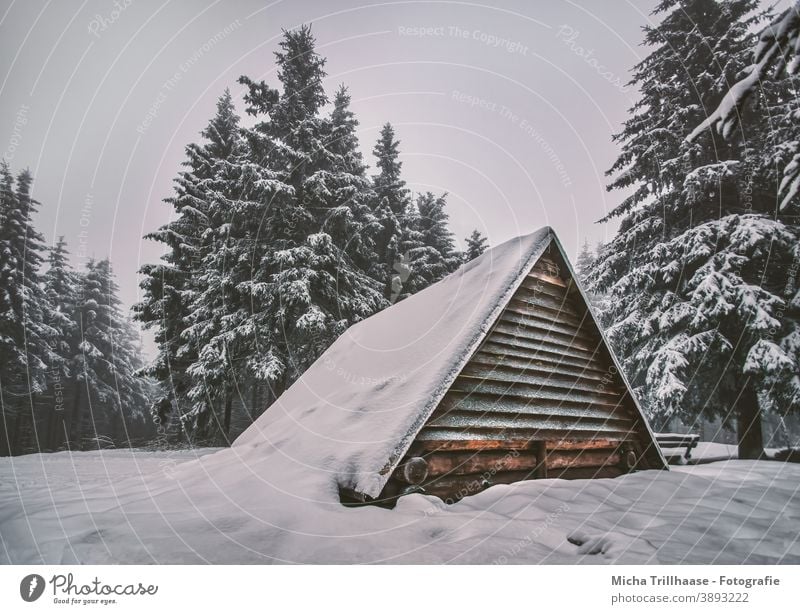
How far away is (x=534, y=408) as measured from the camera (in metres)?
5.04

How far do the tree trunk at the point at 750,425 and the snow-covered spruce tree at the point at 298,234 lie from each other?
12879mm

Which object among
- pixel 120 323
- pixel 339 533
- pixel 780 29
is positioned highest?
pixel 120 323

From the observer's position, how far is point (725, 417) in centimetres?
1091

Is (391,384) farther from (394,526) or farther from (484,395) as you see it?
(394,526)

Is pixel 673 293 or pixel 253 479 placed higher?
pixel 673 293

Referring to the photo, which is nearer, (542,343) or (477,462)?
(477,462)

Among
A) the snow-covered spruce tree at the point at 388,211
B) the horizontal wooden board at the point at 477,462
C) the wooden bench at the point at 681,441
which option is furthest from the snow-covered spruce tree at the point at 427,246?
the horizontal wooden board at the point at 477,462

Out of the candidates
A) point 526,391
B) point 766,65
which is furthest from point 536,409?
point 766,65

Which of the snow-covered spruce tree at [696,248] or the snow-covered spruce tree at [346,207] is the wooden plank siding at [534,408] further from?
the snow-covered spruce tree at [346,207]

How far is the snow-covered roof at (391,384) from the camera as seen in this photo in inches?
133

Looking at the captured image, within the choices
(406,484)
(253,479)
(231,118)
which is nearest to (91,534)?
(253,479)

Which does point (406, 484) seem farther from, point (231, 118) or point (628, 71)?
point (231, 118)

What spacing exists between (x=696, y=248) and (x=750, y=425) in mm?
5273

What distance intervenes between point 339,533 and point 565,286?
5065 mm
